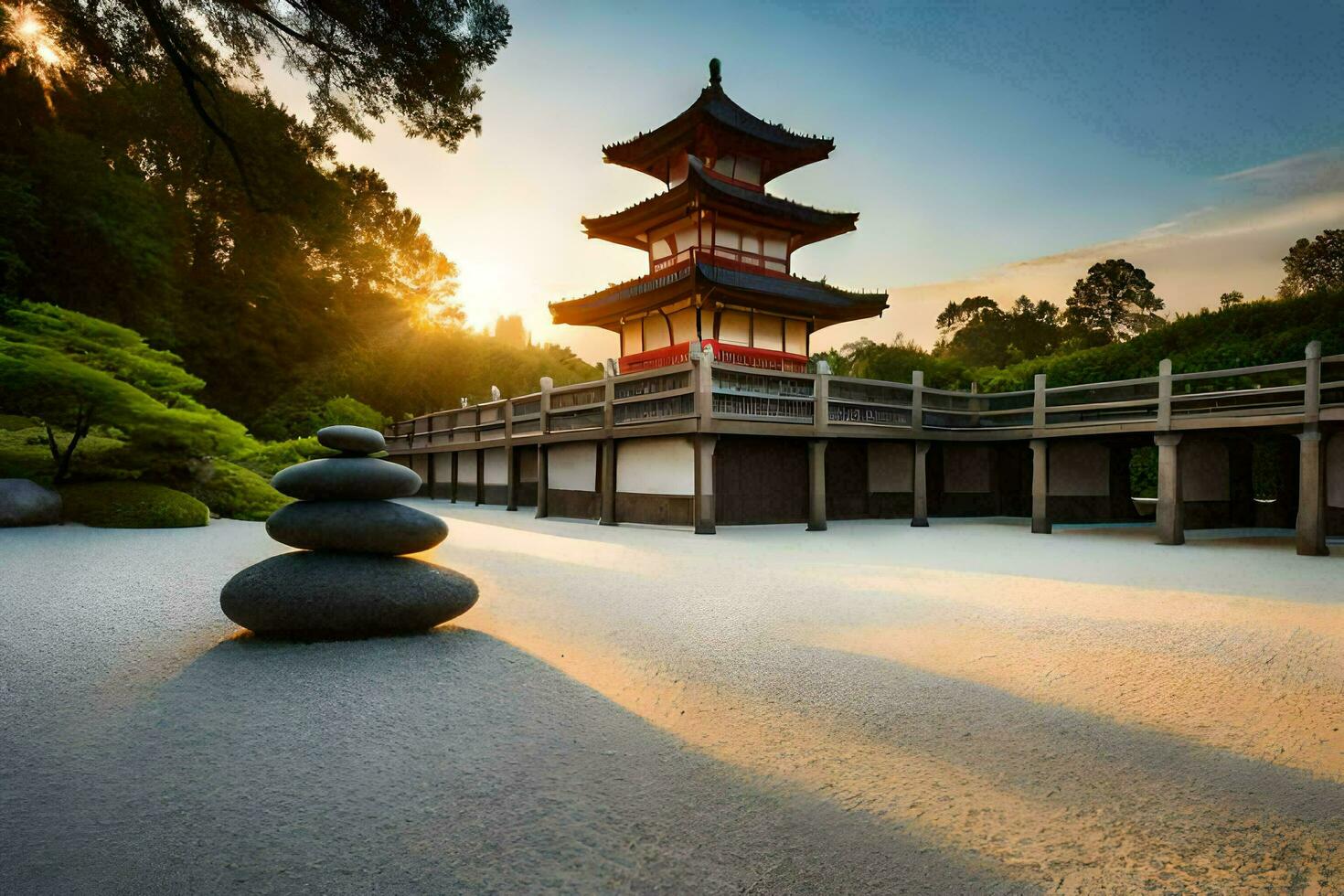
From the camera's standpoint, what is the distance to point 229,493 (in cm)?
1556

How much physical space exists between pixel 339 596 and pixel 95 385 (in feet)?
32.8

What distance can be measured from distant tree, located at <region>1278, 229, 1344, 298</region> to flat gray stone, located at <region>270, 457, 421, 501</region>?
146 ft

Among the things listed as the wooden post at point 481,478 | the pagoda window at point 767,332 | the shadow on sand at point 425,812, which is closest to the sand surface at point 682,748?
the shadow on sand at point 425,812

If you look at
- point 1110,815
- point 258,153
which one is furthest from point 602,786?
point 258,153

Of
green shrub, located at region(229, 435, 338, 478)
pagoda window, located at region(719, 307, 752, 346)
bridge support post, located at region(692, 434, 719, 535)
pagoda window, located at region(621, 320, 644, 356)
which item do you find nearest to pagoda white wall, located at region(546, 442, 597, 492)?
bridge support post, located at region(692, 434, 719, 535)

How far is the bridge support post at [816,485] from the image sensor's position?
50.3ft

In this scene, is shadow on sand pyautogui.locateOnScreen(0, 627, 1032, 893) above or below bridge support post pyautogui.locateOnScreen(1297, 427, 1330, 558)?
below

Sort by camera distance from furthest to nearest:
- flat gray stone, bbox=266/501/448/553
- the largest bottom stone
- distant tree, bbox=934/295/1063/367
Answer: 1. distant tree, bbox=934/295/1063/367
2. flat gray stone, bbox=266/501/448/553
3. the largest bottom stone

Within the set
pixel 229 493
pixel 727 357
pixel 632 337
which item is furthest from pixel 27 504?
pixel 727 357

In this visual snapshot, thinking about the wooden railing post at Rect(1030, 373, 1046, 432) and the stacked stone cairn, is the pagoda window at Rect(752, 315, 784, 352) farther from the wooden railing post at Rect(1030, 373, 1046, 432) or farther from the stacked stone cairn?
the stacked stone cairn

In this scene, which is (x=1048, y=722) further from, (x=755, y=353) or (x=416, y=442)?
(x=416, y=442)

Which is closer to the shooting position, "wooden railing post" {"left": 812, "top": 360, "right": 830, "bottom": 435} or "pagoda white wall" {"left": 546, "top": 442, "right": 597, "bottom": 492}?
"wooden railing post" {"left": 812, "top": 360, "right": 830, "bottom": 435}

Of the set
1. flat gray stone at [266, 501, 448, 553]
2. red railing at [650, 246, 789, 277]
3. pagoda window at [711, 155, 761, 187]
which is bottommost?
flat gray stone at [266, 501, 448, 553]

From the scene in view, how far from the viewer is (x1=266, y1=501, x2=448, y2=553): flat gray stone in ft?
18.6
